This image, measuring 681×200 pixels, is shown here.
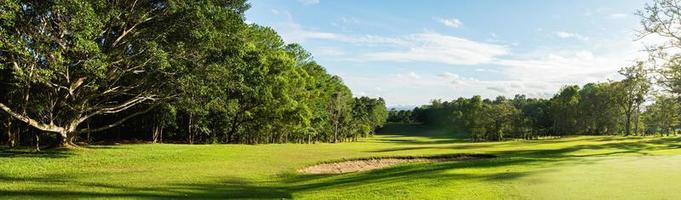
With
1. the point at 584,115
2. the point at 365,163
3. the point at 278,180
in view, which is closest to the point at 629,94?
the point at 584,115

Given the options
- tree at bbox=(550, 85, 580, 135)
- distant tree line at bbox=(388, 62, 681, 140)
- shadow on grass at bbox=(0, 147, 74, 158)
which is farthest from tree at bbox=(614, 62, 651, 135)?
shadow on grass at bbox=(0, 147, 74, 158)

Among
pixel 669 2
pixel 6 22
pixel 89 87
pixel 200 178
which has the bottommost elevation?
pixel 200 178

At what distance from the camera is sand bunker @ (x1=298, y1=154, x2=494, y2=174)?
29514 millimetres

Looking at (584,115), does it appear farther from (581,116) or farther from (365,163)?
(365,163)

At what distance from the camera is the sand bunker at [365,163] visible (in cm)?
2951

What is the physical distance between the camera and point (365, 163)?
33781mm

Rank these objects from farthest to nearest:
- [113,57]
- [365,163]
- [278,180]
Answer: [365,163] < [113,57] < [278,180]

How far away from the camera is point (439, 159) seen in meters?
36.2

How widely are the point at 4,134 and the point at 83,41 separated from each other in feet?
117

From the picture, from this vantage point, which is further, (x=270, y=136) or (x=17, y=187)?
(x=270, y=136)

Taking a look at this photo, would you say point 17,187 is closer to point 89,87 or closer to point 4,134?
point 89,87

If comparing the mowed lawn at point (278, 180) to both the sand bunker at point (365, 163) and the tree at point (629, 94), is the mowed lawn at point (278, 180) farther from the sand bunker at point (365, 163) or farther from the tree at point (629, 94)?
the tree at point (629, 94)

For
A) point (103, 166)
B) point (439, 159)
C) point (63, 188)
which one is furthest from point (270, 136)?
point (63, 188)

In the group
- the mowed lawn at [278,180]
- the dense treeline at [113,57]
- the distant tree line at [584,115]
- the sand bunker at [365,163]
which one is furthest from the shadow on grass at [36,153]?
the distant tree line at [584,115]
